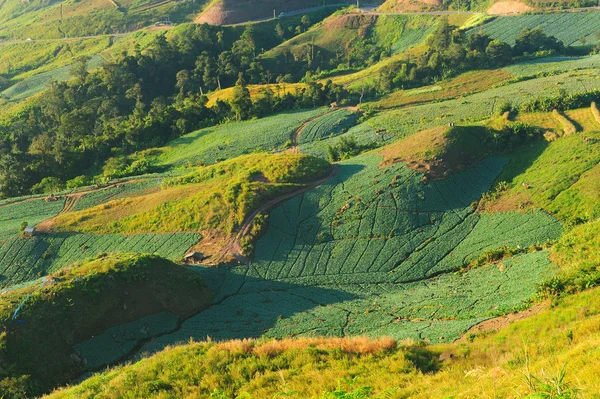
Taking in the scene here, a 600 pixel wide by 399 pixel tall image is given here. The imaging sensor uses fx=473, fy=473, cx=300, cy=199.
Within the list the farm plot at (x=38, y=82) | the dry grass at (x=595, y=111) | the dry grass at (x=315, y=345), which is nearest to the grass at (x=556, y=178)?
the dry grass at (x=595, y=111)

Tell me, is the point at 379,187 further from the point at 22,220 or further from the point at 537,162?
the point at 22,220

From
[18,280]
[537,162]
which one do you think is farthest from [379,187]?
[18,280]

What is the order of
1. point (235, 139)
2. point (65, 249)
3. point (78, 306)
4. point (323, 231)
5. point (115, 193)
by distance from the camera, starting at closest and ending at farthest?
point (78, 306) < point (323, 231) < point (65, 249) < point (115, 193) < point (235, 139)

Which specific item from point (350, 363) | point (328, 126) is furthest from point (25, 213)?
point (350, 363)

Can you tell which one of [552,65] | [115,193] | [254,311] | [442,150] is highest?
[115,193]

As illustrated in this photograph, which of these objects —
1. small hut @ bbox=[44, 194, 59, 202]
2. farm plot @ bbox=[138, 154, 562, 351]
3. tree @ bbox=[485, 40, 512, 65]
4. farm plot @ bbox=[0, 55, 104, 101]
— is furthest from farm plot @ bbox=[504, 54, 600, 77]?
farm plot @ bbox=[0, 55, 104, 101]

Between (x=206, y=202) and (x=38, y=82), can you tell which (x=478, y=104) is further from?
(x=38, y=82)
